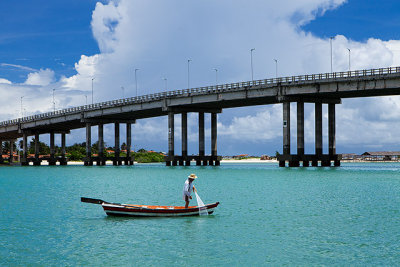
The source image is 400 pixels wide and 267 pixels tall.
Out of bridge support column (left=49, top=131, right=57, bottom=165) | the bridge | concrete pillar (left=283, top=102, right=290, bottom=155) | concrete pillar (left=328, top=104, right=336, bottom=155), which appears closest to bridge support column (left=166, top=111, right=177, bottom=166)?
the bridge

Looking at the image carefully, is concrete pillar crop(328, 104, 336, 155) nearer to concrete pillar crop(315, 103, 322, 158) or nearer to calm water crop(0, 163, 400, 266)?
concrete pillar crop(315, 103, 322, 158)

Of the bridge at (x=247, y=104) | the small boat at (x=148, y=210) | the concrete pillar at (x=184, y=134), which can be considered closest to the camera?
the small boat at (x=148, y=210)

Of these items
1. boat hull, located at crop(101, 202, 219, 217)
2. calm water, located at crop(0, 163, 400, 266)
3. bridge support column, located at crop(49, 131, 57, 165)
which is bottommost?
calm water, located at crop(0, 163, 400, 266)

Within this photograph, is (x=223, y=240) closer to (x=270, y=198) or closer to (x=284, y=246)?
(x=284, y=246)

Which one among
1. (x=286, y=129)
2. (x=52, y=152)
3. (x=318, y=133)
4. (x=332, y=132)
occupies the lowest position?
(x=52, y=152)

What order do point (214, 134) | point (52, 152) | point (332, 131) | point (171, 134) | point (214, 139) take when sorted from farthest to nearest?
1. point (52, 152)
2. point (214, 139)
3. point (214, 134)
4. point (171, 134)
5. point (332, 131)

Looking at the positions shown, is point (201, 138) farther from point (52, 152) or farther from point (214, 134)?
point (52, 152)

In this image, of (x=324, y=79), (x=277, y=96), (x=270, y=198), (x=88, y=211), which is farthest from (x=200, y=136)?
(x=88, y=211)

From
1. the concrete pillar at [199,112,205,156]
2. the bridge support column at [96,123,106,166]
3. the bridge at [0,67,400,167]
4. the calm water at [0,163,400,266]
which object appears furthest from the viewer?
the bridge support column at [96,123,106,166]

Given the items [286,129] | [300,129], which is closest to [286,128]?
[286,129]

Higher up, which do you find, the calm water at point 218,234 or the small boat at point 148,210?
the small boat at point 148,210

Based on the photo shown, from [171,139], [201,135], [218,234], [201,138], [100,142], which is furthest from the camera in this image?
[100,142]

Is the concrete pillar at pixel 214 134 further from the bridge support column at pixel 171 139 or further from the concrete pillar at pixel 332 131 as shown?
the concrete pillar at pixel 332 131

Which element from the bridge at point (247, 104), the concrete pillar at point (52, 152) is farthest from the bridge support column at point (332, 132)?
the concrete pillar at point (52, 152)
